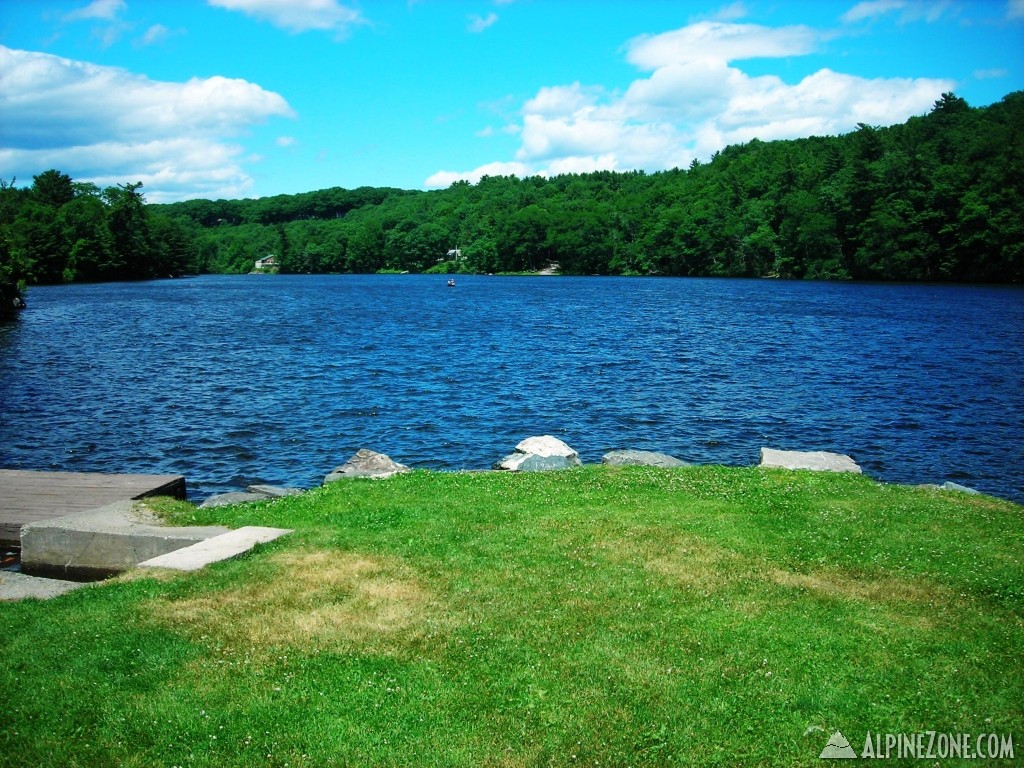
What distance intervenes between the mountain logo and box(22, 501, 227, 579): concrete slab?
10.2 meters

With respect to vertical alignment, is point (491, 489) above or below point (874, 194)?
below

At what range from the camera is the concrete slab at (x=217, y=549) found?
39.0 ft

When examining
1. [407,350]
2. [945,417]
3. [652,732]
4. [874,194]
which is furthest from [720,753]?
[874,194]

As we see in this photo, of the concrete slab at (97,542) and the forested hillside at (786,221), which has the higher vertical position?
the forested hillside at (786,221)

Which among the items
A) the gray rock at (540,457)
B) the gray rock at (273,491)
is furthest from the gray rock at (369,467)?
the gray rock at (540,457)

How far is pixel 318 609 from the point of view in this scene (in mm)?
10047

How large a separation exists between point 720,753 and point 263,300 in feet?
353

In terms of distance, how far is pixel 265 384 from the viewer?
39.6m

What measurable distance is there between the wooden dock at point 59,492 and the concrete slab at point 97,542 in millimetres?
1910

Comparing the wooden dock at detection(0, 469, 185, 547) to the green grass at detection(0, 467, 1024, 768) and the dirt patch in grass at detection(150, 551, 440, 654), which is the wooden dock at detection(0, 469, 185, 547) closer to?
the green grass at detection(0, 467, 1024, 768)

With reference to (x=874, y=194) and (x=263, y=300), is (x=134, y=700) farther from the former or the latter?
(x=874, y=194)

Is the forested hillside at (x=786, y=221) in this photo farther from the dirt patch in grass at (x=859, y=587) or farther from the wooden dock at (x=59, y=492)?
the dirt patch in grass at (x=859, y=587)

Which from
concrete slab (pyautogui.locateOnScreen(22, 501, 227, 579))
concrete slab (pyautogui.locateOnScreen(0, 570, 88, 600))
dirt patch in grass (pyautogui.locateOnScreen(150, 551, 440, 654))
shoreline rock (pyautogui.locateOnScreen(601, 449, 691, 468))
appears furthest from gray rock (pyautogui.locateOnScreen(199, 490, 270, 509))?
shoreline rock (pyautogui.locateOnScreen(601, 449, 691, 468))

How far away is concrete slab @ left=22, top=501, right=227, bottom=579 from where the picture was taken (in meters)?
13.2
